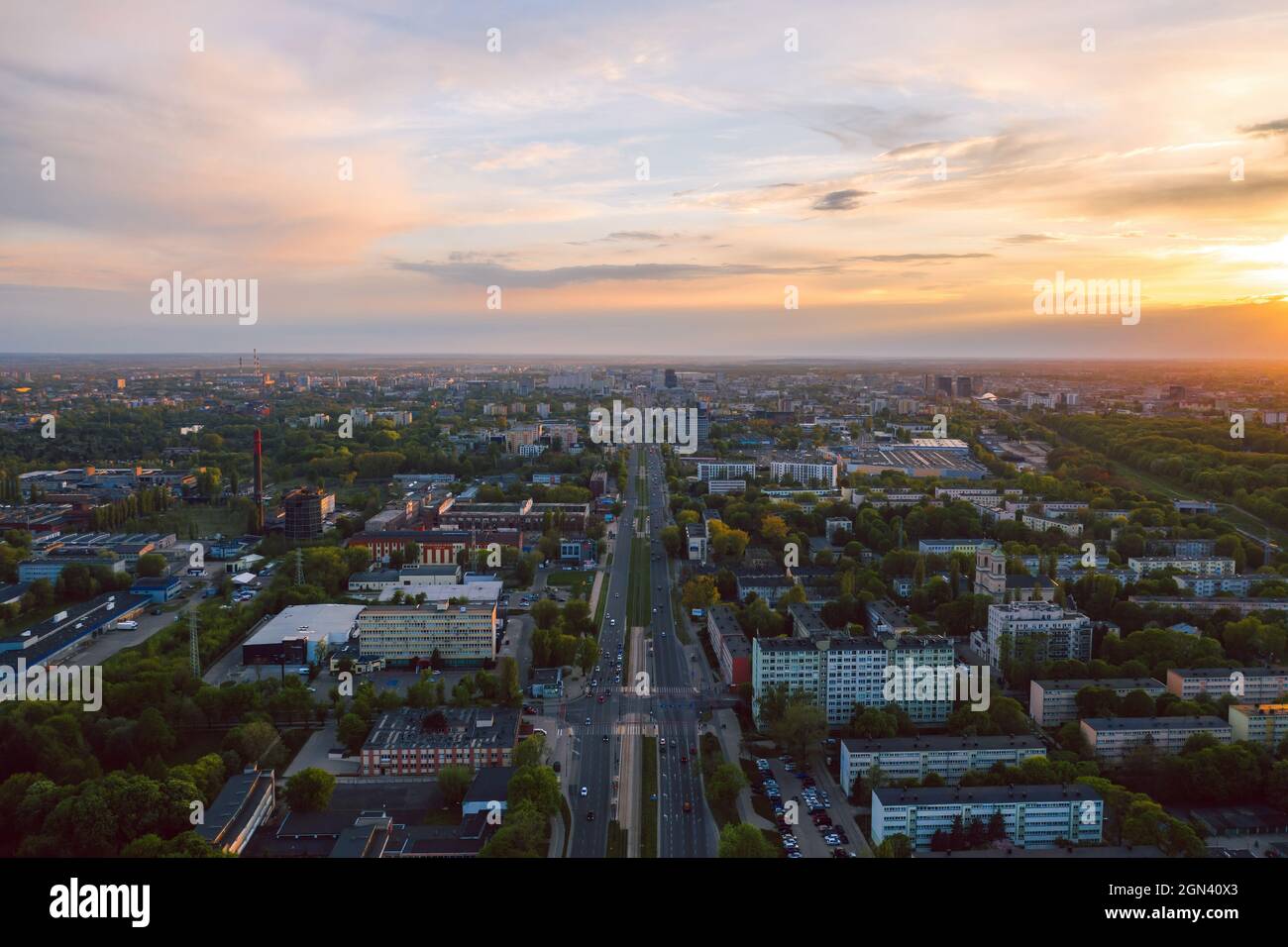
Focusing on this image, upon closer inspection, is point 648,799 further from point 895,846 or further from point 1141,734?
point 1141,734

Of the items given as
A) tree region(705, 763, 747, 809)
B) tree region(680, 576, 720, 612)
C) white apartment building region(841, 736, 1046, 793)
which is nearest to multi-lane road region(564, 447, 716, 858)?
tree region(705, 763, 747, 809)

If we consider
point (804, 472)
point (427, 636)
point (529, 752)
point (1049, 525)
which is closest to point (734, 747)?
point (529, 752)

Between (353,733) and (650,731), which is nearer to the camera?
(353,733)

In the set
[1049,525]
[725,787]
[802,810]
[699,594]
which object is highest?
[1049,525]

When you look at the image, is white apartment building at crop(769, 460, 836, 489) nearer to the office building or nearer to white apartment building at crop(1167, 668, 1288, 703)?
white apartment building at crop(1167, 668, 1288, 703)

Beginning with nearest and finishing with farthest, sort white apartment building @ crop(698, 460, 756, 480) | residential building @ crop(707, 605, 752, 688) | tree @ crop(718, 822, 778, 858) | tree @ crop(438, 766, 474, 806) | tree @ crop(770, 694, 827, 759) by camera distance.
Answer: tree @ crop(718, 822, 778, 858) → tree @ crop(438, 766, 474, 806) → tree @ crop(770, 694, 827, 759) → residential building @ crop(707, 605, 752, 688) → white apartment building @ crop(698, 460, 756, 480)
